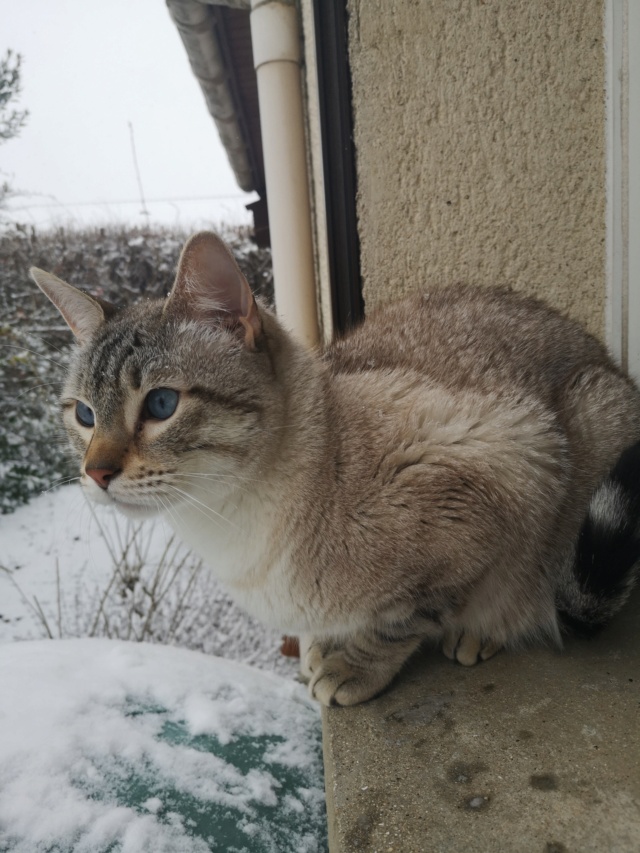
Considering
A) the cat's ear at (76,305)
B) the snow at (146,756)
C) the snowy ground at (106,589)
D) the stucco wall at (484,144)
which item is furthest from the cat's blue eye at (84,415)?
the snowy ground at (106,589)

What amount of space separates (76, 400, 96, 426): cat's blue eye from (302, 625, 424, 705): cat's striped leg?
84 cm

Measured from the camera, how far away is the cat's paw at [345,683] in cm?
151

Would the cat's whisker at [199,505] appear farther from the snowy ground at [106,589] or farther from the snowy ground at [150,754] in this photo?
the snowy ground at [106,589]

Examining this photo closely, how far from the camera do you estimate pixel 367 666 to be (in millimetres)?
1533

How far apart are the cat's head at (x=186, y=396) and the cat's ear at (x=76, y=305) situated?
14cm

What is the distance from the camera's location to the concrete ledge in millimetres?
1048

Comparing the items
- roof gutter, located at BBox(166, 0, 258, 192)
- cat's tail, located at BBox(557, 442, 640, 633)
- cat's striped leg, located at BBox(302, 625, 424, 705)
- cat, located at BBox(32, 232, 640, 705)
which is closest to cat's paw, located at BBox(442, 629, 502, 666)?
cat, located at BBox(32, 232, 640, 705)

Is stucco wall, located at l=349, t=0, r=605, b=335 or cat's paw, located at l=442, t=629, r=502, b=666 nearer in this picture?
cat's paw, located at l=442, t=629, r=502, b=666

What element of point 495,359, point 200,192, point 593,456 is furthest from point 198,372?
point 200,192

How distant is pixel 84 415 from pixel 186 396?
12.4 inches

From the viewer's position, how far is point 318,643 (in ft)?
5.78

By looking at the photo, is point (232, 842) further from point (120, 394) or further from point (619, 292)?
point (619, 292)

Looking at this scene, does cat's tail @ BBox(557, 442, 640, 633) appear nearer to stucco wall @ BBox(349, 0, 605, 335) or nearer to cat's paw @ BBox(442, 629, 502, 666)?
cat's paw @ BBox(442, 629, 502, 666)

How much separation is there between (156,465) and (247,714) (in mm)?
771
